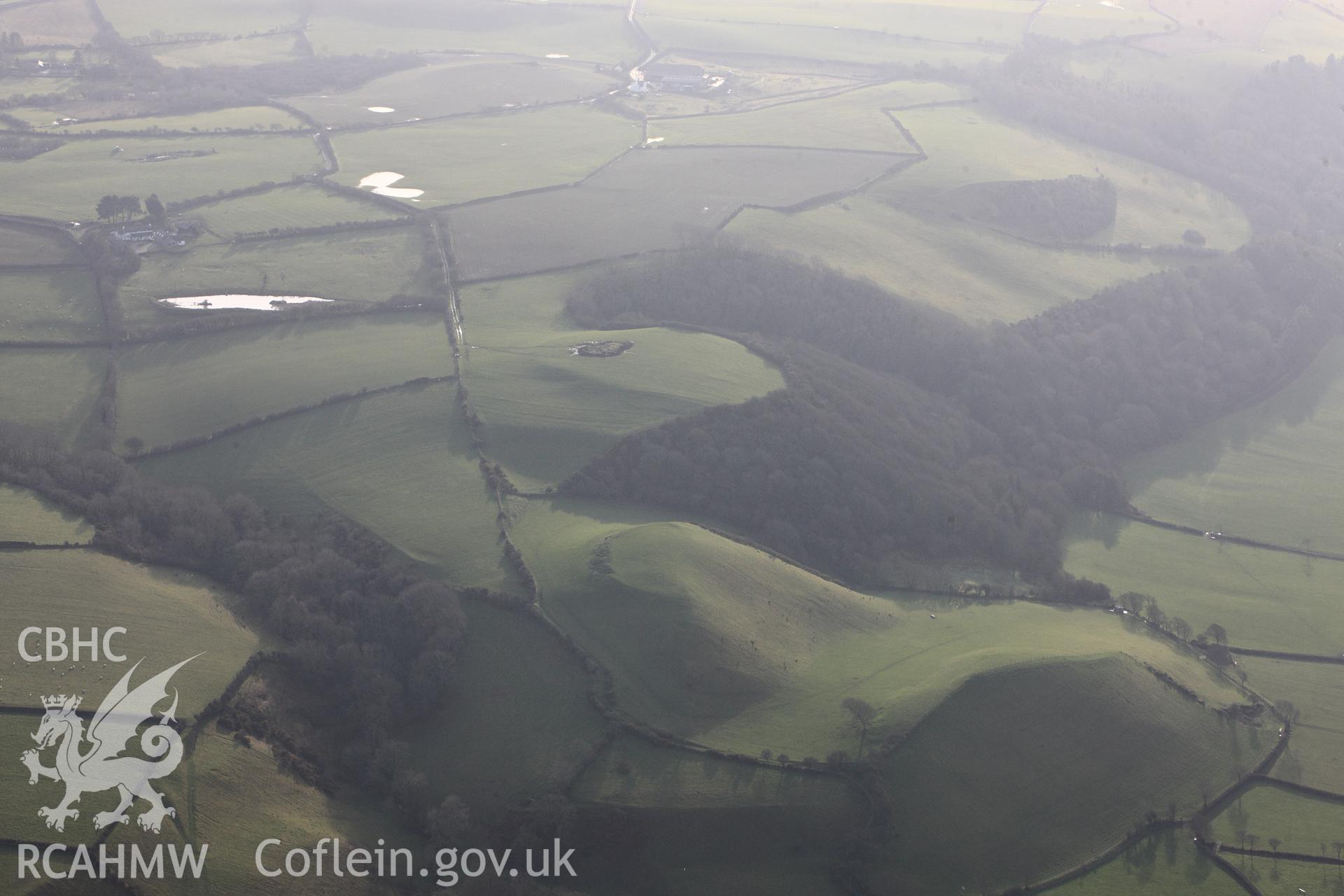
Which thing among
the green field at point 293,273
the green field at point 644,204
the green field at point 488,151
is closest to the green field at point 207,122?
the green field at point 488,151

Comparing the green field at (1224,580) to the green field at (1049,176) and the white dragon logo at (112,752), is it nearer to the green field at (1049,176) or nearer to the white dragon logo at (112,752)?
the green field at (1049,176)

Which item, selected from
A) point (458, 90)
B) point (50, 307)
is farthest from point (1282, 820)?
point (458, 90)

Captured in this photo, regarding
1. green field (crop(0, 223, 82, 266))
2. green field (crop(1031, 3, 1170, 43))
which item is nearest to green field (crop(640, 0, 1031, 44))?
green field (crop(1031, 3, 1170, 43))

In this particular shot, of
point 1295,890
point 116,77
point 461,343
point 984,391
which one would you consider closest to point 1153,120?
point 984,391

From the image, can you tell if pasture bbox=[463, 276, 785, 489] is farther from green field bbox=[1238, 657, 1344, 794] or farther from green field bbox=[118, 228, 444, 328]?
green field bbox=[1238, 657, 1344, 794]

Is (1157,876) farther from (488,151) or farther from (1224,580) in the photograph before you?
(488,151)
